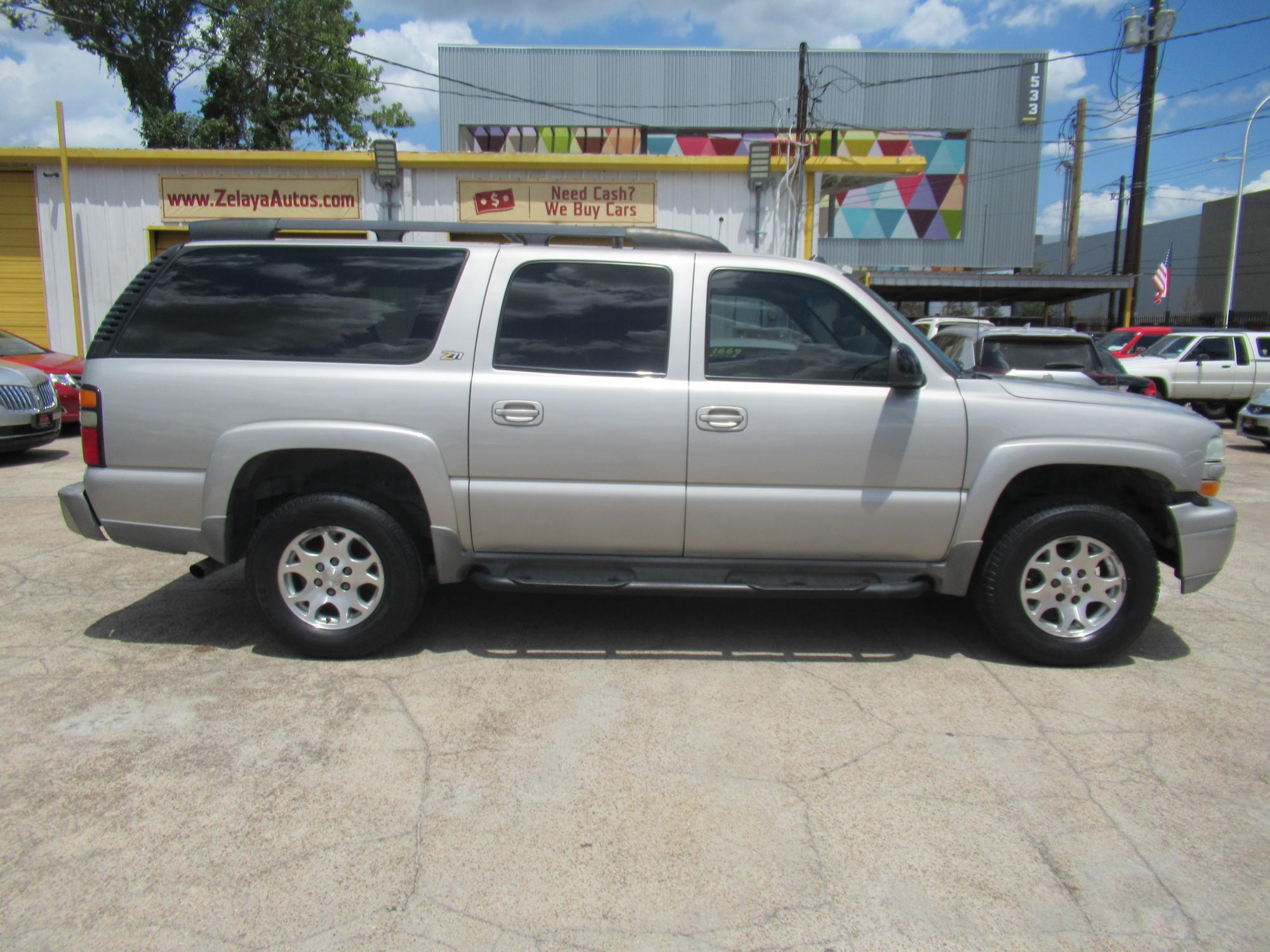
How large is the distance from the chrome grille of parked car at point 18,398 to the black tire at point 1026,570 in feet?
32.7

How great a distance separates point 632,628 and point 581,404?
1.37 metres

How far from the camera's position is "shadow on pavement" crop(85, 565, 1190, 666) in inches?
175

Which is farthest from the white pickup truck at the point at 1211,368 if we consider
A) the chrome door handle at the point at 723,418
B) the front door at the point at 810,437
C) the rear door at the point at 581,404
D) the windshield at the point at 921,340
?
the rear door at the point at 581,404

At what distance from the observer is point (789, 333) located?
422cm

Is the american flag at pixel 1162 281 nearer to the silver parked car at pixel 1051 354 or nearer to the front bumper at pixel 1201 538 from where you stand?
the silver parked car at pixel 1051 354

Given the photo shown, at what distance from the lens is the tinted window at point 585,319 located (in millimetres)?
4133

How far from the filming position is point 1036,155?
128ft

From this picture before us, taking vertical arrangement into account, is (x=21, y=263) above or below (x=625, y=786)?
above

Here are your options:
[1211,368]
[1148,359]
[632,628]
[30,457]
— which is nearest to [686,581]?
[632,628]

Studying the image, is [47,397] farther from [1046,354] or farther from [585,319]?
[1046,354]

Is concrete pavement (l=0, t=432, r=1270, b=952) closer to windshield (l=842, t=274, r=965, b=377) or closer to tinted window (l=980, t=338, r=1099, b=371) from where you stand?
windshield (l=842, t=274, r=965, b=377)

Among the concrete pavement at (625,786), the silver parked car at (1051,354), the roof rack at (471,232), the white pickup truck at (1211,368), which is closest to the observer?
the concrete pavement at (625,786)

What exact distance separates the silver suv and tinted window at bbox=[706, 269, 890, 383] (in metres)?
0.01

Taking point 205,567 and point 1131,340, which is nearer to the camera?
point 205,567
